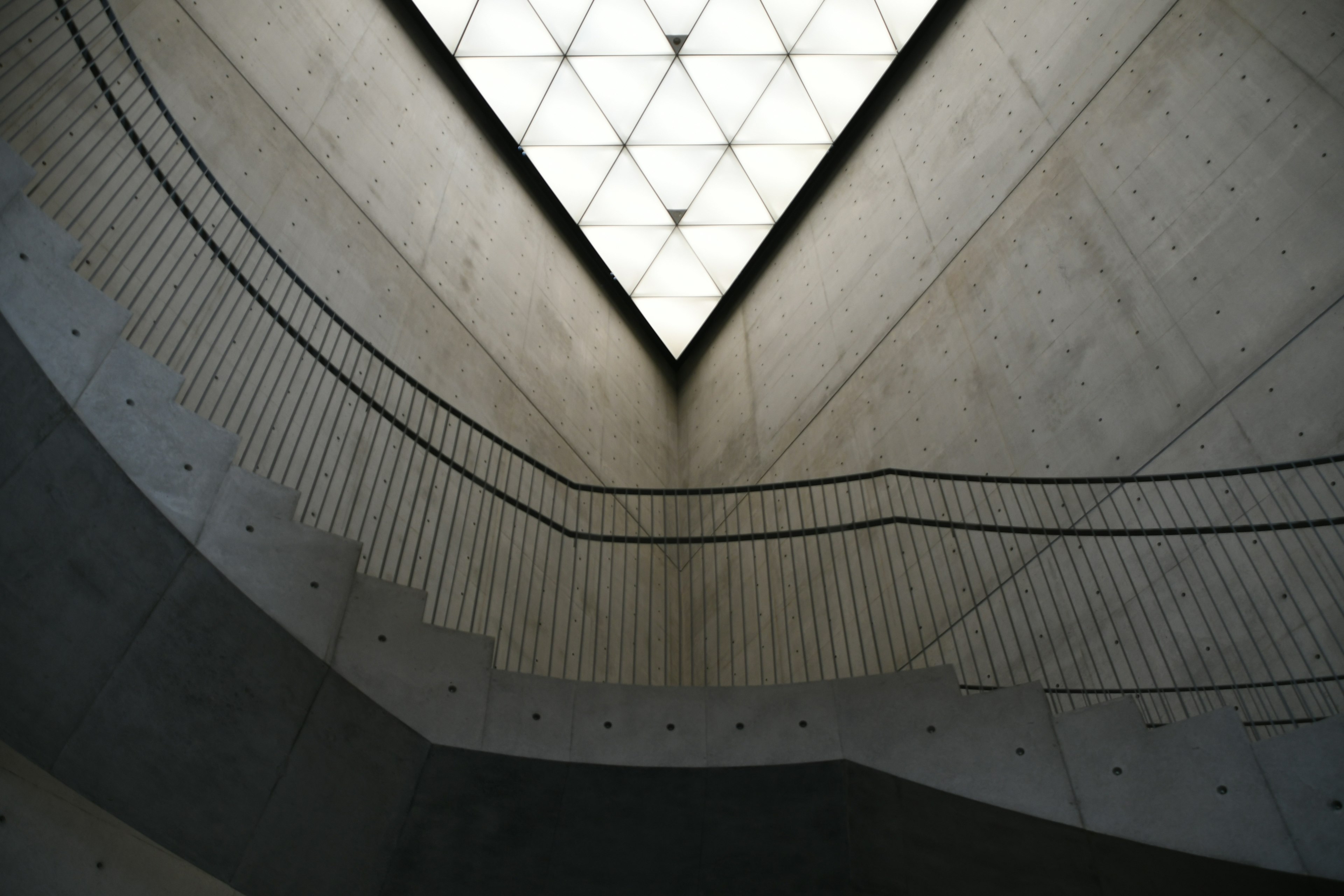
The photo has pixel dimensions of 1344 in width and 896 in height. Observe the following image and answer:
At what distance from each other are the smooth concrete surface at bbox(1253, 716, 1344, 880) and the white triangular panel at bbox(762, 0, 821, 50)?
2273cm

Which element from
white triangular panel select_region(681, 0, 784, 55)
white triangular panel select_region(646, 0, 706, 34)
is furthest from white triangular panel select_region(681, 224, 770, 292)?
white triangular panel select_region(646, 0, 706, 34)

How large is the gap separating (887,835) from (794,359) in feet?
53.7

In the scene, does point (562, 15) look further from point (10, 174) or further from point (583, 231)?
point (10, 174)

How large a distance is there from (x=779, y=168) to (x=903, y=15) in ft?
16.8

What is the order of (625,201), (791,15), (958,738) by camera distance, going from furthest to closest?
(625,201) < (791,15) < (958,738)

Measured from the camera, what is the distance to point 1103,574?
561 inches

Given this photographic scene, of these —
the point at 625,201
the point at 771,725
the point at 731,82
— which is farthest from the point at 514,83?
the point at 771,725

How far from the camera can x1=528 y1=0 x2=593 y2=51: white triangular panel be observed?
26.5 m

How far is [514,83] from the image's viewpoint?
88.8 ft

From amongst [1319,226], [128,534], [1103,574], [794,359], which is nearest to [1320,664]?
[1103,574]

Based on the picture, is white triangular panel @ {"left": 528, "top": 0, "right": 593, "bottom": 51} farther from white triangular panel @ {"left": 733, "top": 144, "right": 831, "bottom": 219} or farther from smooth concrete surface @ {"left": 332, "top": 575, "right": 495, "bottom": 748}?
smooth concrete surface @ {"left": 332, "top": 575, "right": 495, "bottom": 748}

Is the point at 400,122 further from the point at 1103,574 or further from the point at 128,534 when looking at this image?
the point at 1103,574

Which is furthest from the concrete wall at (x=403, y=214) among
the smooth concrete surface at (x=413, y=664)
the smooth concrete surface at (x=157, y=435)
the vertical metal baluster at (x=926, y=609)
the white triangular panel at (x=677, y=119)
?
the vertical metal baluster at (x=926, y=609)

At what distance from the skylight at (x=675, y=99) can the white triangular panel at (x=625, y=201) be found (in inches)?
1.6
